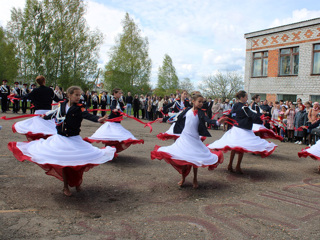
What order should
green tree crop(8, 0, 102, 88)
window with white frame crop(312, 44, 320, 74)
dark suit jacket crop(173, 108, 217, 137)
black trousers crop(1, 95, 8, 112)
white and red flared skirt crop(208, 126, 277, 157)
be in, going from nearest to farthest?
dark suit jacket crop(173, 108, 217, 137) → white and red flared skirt crop(208, 126, 277, 157) → black trousers crop(1, 95, 8, 112) → window with white frame crop(312, 44, 320, 74) → green tree crop(8, 0, 102, 88)

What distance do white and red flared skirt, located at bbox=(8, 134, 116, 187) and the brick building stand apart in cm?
2048

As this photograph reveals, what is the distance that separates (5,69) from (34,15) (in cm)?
1249

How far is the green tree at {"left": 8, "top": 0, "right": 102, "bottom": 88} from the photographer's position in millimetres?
31906

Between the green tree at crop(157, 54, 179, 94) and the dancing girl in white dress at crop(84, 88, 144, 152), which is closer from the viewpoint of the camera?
the dancing girl in white dress at crop(84, 88, 144, 152)

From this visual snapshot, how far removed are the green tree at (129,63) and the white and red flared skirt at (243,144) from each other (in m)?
38.5

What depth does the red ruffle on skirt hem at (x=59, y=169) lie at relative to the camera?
15.0 feet

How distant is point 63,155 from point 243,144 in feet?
13.6

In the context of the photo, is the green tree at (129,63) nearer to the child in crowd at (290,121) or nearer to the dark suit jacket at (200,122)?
the child in crowd at (290,121)

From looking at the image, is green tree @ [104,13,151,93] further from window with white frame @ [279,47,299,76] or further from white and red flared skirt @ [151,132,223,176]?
white and red flared skirt @ [151,132,223,176]

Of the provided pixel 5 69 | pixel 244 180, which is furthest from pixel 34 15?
pixel 244 180

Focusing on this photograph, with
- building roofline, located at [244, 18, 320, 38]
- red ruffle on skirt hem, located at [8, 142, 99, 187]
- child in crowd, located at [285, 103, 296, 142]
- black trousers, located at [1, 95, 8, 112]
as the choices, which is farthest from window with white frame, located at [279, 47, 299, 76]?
red ruffle on skirt hem, located at [8, 142, 99, 187]

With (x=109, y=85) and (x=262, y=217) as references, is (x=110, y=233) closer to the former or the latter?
(x=262, y=217)

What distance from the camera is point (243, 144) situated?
22.4ft

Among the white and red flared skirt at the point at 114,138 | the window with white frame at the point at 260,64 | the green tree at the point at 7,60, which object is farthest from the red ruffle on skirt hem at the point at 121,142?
the green tree at the point at 7,60
